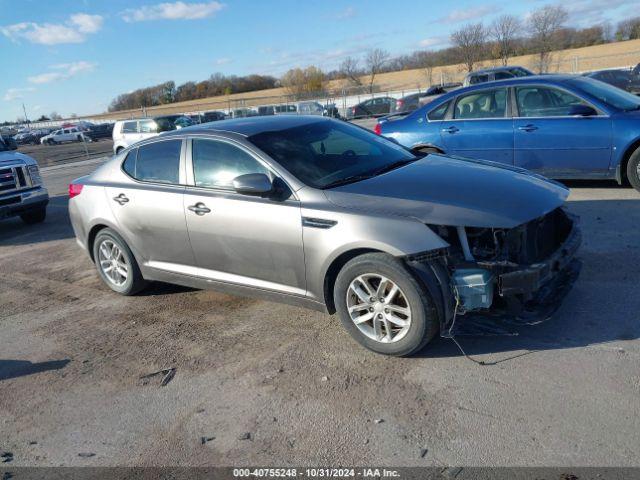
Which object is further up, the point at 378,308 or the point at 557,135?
the point at 557,135

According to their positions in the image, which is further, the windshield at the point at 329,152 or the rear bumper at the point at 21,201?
the rear bumper at the point at 21,201

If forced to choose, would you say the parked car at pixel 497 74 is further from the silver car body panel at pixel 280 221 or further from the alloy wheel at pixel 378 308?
the alloy wheel at pixel 378 308

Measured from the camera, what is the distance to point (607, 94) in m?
7.59

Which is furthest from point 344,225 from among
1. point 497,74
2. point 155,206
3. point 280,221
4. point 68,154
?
point 68,154

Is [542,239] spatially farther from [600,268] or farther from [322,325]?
[322,325]

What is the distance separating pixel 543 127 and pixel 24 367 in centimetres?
678

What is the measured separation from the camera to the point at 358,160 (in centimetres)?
478

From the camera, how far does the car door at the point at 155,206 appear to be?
4.96 m

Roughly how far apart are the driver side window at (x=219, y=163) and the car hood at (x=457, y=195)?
2.71 ft

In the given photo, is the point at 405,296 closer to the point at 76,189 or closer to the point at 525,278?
the point at 525,278

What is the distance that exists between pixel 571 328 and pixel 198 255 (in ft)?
9.97

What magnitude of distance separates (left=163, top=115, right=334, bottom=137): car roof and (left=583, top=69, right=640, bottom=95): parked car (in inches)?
822

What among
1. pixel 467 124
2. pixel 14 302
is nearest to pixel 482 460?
pixel 14 302

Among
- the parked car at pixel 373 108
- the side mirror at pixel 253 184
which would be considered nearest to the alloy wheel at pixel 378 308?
the side mirror at pixel 253 184
